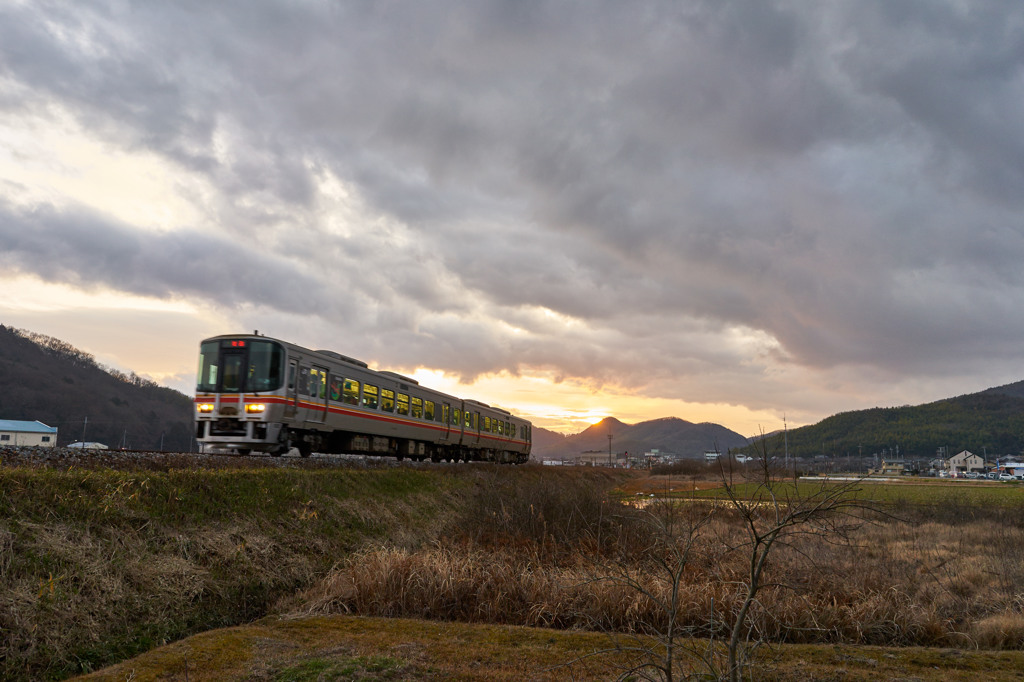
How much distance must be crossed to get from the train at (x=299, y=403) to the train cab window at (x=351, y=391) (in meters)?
0.04

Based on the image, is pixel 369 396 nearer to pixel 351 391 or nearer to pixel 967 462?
pixel 351 391

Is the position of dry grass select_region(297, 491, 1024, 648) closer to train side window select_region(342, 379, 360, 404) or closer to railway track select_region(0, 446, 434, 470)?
railway track select_region(0, 446, 434, 470)

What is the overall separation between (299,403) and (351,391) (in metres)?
3.53

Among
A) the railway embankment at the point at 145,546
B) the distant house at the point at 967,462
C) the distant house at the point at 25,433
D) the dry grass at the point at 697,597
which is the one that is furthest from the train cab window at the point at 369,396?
the distant house at the point at 967,462

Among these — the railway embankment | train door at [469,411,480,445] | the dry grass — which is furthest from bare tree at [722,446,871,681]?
train door at [469,411,480,445]

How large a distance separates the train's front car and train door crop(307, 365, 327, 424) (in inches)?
61.1

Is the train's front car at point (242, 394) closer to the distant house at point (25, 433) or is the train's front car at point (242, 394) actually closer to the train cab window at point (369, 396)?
the train cab window at point (369, 396)

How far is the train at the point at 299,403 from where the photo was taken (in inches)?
722

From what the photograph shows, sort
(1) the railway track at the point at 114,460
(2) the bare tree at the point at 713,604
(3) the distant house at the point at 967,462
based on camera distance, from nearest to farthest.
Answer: (2) the bare tree at the point at 713,604
(1) the railway track at the point at 114,460
(3) the distant house at the point at 967,462

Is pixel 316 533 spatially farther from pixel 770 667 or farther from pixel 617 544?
pixel 770 667

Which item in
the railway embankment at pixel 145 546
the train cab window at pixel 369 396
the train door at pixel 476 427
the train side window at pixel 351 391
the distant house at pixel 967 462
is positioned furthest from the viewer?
the distant house at pixel 967 462

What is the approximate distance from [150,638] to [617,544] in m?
7.65

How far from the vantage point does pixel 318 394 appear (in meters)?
20.6

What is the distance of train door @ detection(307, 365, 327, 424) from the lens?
20219mm
